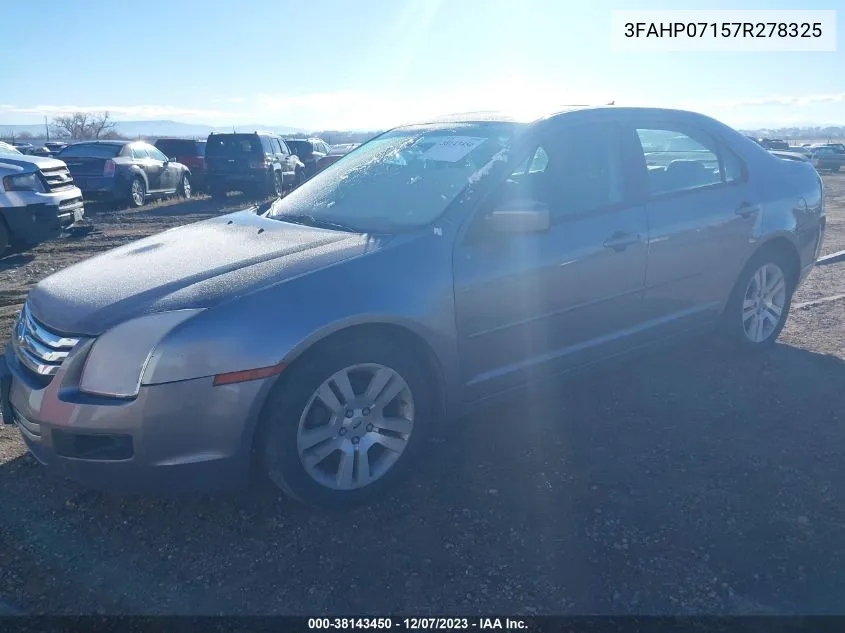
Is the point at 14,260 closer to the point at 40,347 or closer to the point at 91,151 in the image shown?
the point at 91,151

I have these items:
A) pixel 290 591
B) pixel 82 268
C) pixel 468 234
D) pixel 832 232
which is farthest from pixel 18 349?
pixel 832 232

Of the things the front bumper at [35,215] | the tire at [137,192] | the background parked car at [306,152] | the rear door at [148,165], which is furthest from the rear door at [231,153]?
the front bumper at [35,215]

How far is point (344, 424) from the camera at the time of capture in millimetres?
3090

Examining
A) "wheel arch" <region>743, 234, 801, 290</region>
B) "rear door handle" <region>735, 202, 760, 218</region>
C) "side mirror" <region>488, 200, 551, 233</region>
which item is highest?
"side mirror" <region>488, 200, 551, 233</region>

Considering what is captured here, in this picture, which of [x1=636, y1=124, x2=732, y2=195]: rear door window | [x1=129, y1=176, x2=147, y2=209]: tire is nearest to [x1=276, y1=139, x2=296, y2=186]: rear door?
[x1=129, y1=176, x2=147, y2=209]: tire

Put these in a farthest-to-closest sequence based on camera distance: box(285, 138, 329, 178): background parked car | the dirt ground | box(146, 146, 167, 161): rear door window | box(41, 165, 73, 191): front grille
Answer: box(285, 138, 329, 178): background parked car, box(146, 146, 167, 161): rear door window, box(41, 165, 73, 191): front grille, the dirt ground

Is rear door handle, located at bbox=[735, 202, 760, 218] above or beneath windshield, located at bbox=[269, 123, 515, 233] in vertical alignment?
beneath

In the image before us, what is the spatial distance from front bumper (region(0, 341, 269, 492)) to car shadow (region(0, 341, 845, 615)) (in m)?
0.33

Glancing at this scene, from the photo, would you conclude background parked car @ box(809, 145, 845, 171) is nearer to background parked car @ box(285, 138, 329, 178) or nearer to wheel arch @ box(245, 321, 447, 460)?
background parked car @ box(285, 138, 329, 178)

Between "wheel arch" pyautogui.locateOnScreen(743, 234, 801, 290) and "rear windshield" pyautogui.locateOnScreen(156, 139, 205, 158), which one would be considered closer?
"wheel arch" pyautogui.locateOnScreen(743, 234, 801, 290)

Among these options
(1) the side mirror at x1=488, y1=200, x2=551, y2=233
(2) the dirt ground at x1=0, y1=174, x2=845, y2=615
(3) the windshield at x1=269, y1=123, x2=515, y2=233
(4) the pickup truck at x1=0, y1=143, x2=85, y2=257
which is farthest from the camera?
(4) the pickup truck at x1=0, y1=143, x2=85, y2=257

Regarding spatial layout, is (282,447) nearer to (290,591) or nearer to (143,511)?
(290,591)

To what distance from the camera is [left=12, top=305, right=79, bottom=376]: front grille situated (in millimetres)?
2834

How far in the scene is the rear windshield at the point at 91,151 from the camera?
15.0 metres
